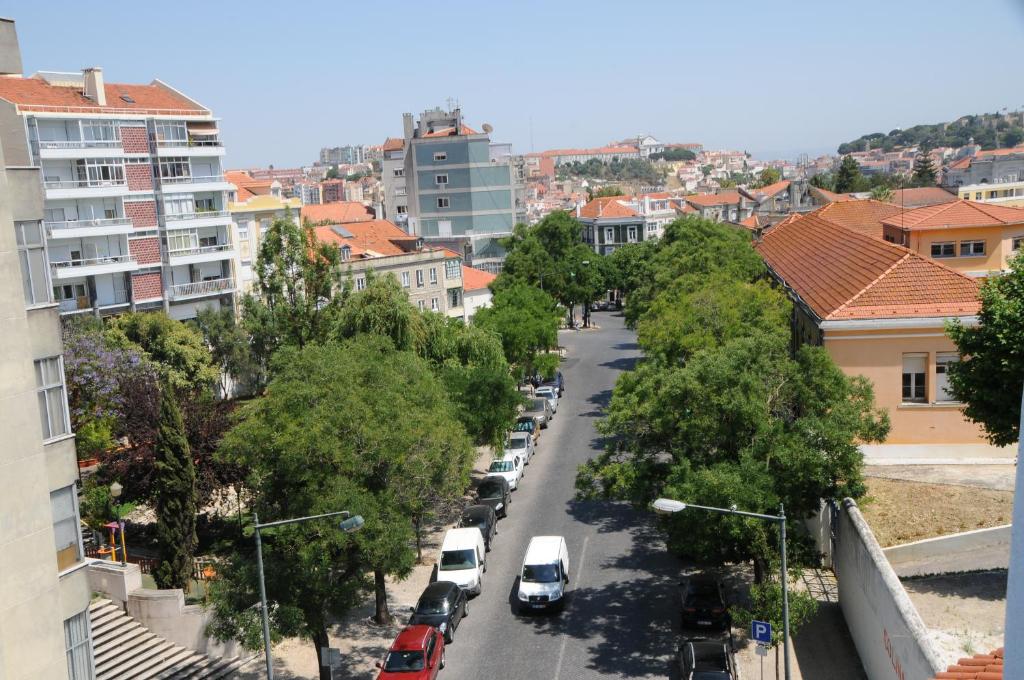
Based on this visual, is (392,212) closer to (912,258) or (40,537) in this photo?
(912,258)

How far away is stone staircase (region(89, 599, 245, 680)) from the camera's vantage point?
23.4 m

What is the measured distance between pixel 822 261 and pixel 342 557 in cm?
3053

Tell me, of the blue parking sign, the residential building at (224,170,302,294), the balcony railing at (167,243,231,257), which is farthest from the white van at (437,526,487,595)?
the residential building at (224,170,302,294)

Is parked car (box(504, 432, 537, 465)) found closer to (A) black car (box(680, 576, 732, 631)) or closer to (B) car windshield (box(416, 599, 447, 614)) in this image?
(B) car windshield (box(416, 599, 447, 614))

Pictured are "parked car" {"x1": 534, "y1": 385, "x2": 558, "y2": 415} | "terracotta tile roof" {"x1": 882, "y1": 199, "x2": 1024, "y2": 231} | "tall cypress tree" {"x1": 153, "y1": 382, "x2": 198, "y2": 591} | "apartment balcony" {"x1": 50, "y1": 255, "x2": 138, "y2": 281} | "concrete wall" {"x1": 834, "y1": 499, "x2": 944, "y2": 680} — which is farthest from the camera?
"parked car" {"x1": 534, "y1": 385, "x2": 558, "y2": 415}

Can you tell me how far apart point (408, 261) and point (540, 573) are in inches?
1421

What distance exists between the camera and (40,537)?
1515cm

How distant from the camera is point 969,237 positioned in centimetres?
4078

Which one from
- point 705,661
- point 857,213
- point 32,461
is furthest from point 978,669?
point 857,213

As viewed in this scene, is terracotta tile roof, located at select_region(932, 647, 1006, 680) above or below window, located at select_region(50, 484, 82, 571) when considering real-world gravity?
below

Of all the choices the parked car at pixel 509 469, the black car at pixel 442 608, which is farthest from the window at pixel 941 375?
the black car at pixel 442 608

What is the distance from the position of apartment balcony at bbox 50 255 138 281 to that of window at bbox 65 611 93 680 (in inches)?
1276

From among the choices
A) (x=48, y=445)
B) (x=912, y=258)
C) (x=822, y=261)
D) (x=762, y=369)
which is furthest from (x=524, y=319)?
(x=48, y=445)

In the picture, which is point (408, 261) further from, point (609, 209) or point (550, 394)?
point (609, 209)
